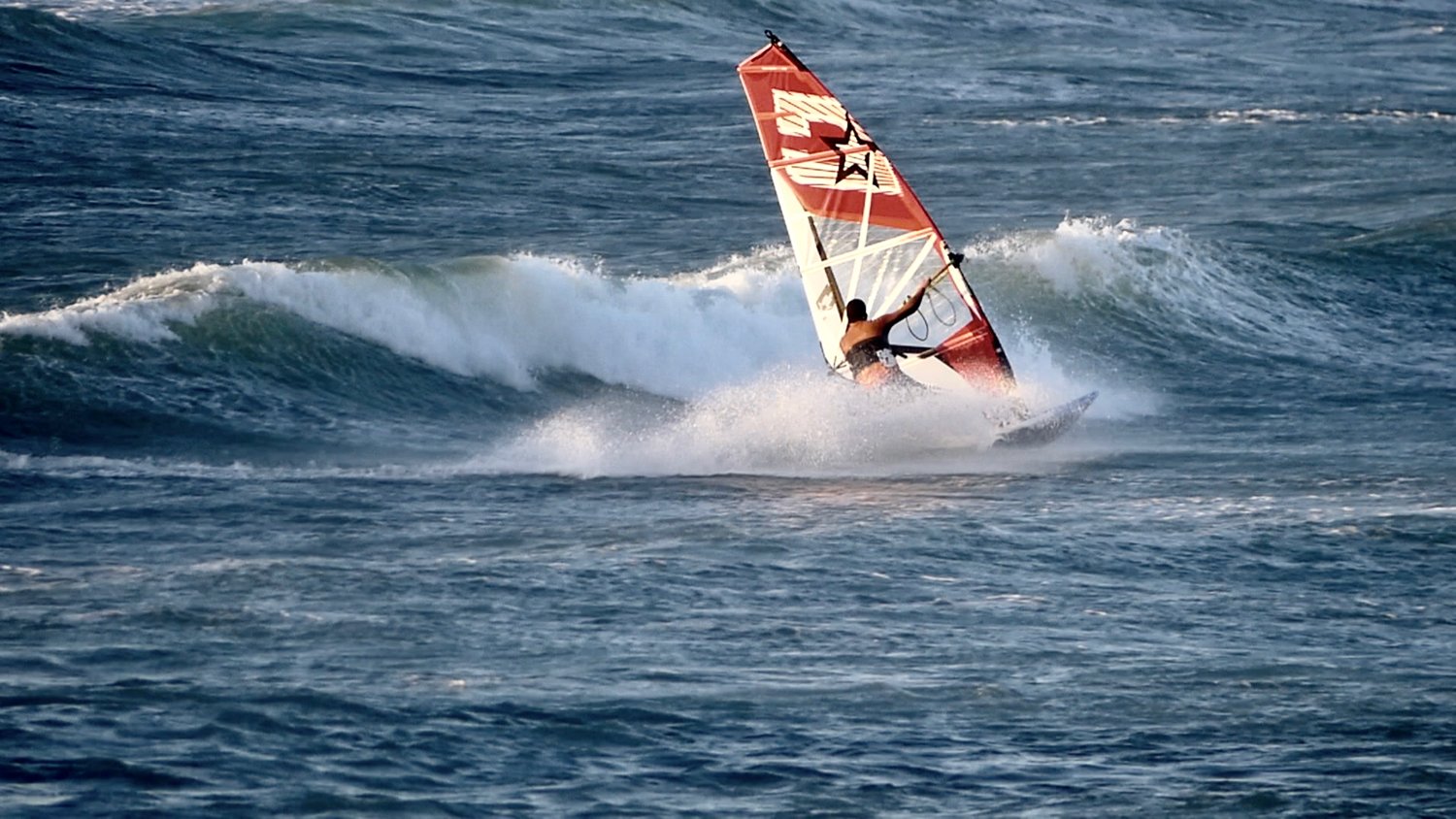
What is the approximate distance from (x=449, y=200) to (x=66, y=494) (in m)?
10.0

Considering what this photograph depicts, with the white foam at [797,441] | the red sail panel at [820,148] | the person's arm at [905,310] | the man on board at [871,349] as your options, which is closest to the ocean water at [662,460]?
the white foam at [797,441]

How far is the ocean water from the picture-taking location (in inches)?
297

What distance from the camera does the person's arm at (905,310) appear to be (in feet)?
44.1

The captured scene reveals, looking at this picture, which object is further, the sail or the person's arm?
the sail

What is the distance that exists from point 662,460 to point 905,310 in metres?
1.82

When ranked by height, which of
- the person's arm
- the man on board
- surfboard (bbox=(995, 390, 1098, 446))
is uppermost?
the person's arm

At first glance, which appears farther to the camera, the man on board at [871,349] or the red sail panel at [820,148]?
the red sail panel at [820,148]

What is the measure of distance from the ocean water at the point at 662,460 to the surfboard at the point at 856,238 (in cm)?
54

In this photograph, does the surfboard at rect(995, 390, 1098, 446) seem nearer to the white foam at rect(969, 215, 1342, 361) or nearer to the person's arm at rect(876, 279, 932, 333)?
the person's arm at rect(876, 279, 932, 333)

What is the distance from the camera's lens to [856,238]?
47.9ft

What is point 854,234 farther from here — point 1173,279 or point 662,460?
point 1173,279

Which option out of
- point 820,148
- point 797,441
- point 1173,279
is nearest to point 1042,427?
point 797,441

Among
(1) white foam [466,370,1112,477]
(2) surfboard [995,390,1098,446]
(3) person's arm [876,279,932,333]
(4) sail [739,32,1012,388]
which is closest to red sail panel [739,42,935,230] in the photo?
(4) sail [739,32,1012,388]

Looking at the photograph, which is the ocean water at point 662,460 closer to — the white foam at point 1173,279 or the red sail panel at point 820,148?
the white foam at point 1173,279
